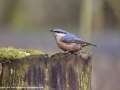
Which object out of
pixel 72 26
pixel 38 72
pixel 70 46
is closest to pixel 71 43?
pixel 70 46

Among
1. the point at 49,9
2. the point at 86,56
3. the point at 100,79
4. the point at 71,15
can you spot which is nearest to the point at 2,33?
the point at 49,9

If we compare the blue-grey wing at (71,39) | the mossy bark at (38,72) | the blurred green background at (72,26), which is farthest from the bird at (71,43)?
the blurred green background at (72,26)

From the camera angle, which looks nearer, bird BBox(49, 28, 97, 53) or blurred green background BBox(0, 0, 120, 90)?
bird BBox(49, 28, 97, 53)

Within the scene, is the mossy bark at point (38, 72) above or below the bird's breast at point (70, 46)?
below

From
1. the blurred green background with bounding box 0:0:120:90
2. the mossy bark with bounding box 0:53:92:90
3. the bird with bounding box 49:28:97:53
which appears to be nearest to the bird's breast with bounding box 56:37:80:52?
the bird with bounding box 49:28:97:53

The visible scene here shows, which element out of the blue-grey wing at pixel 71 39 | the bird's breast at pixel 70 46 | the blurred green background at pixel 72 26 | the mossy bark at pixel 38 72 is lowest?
the mossy bark at pixel 38 72

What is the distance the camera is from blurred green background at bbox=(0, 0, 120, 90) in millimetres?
10664

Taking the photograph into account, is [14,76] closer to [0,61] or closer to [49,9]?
[0,61]

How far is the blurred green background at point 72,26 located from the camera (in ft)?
35.0

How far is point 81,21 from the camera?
11.0 m

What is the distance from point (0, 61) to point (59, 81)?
68 centimetres

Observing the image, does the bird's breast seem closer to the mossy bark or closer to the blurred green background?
the mossy bark

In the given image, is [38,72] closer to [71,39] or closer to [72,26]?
[71,39]

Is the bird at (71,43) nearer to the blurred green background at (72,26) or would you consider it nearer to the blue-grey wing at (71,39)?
the blue-grey wing at (71,39)
